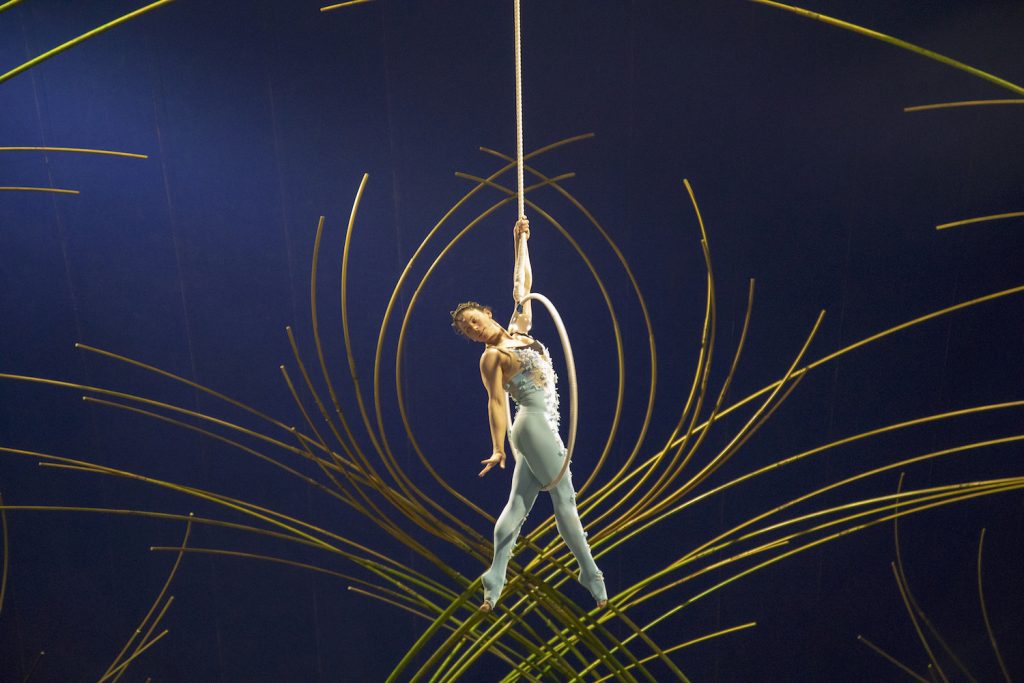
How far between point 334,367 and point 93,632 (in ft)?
7.30

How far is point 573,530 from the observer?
3273mm

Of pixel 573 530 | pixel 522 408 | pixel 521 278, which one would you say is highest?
pixel 521 278

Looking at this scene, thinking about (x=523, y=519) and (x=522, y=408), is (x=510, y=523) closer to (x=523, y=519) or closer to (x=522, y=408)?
(x=523, y=519)

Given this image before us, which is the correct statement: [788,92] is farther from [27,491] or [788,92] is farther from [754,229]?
[27,491]

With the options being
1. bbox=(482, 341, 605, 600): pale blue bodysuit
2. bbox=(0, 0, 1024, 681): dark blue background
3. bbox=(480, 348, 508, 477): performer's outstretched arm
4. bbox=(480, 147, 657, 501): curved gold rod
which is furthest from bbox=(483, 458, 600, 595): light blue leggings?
bbox=(0, 0, 1024, 681): dark blue background

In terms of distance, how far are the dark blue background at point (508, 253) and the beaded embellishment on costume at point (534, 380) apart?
180 cm

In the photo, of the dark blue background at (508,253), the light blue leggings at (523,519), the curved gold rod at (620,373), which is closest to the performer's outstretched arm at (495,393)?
the light blue leggings at (523,519)

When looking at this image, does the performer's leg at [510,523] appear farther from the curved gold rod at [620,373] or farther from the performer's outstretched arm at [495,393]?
the curved gold rod at [620,373]

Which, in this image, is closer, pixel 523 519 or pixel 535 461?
pixel 535 461

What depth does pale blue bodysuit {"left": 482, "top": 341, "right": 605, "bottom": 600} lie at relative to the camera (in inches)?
124

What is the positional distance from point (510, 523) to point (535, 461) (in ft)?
0.88

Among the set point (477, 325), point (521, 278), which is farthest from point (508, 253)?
point (477, 325)

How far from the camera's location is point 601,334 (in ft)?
16.6

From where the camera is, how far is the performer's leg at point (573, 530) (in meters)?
3.24
